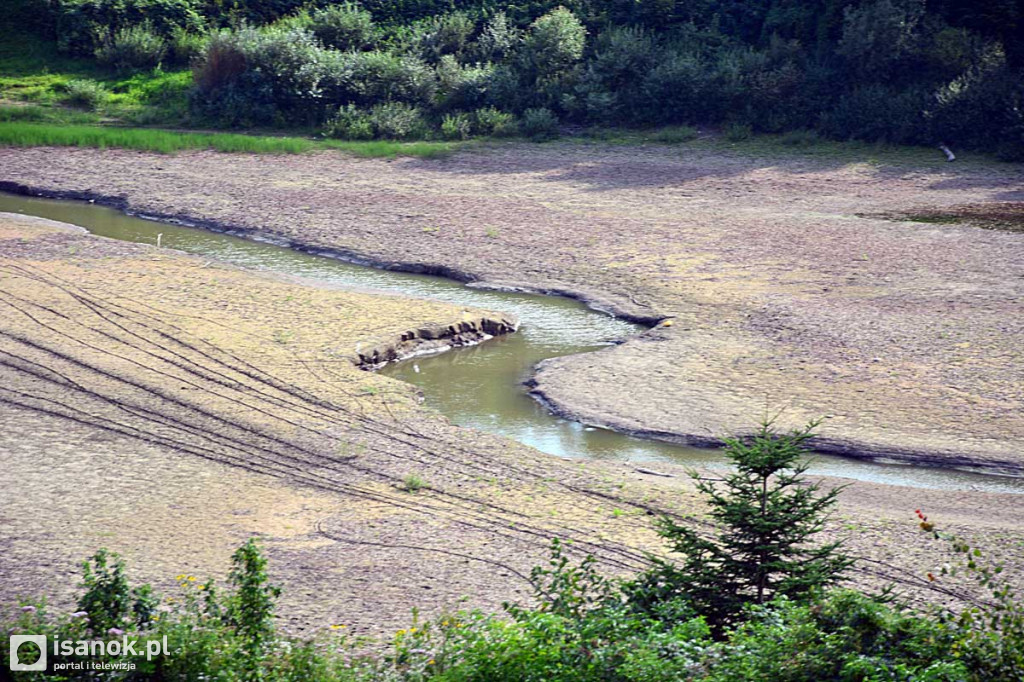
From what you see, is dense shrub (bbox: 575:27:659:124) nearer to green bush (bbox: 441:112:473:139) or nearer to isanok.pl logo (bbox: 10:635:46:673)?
green bush (bbox: 441:112:473:139)

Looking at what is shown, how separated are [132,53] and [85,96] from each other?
3046mm

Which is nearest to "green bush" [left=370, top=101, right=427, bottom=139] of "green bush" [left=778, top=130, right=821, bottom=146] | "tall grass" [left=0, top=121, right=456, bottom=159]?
"tall grass" [left=0, top=121, right=456, bottom=159]

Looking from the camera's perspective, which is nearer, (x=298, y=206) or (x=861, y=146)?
(x=298, y=206)

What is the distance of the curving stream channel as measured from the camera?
1211cm

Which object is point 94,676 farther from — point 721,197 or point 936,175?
point 936,175

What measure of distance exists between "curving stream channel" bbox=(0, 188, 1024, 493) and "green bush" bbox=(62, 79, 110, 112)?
8774 mm

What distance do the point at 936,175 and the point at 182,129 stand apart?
18998 millimetres

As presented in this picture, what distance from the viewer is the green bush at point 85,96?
1261 inches

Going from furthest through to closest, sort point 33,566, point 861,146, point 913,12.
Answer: point 913,12 < point 861,146 < point 33,566

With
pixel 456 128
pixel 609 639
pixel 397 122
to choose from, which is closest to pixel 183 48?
pixel 397 122

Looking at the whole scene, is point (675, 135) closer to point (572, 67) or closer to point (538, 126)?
point (538, 126)

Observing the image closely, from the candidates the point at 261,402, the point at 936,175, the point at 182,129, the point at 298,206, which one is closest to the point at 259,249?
the point at 298,206

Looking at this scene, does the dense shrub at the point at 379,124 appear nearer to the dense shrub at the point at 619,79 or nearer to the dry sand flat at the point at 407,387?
the dry sand flat at the point at 407,387

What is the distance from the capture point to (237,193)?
24688mm
